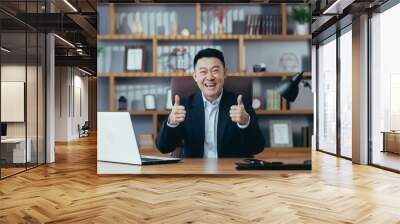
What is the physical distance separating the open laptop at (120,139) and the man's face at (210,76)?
98 centimetres

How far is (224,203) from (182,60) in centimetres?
220

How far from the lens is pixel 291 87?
18.9 feet

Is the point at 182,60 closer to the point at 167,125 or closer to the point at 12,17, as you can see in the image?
the point at 167,125

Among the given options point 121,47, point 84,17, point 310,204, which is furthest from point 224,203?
point 84,17

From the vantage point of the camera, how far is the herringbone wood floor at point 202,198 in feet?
12.1

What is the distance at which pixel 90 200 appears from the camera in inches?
174

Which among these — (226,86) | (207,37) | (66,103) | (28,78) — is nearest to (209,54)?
(207,37)

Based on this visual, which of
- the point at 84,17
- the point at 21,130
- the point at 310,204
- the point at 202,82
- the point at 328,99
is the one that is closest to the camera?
the point at 310,204

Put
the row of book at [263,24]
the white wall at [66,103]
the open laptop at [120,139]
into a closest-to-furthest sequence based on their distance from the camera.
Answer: the open laptop at [120,139] → the row of book at [263,24] → the white wall at [66,103]

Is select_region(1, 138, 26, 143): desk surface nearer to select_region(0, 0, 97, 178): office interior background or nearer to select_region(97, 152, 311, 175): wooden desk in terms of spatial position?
select_region(0, 0, 97, 178): office interior background

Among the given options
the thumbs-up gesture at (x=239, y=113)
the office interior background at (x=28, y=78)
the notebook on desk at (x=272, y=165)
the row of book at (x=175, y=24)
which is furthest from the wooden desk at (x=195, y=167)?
the row of book at (x=175, y=24)

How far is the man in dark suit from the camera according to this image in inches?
222

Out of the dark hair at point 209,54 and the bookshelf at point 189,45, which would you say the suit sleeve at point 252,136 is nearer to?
the bookshelf at point 189,45

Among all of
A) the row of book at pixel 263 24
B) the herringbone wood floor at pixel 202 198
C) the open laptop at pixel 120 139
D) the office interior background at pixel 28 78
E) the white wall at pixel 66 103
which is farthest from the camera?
the white wall at pixel 66 103
